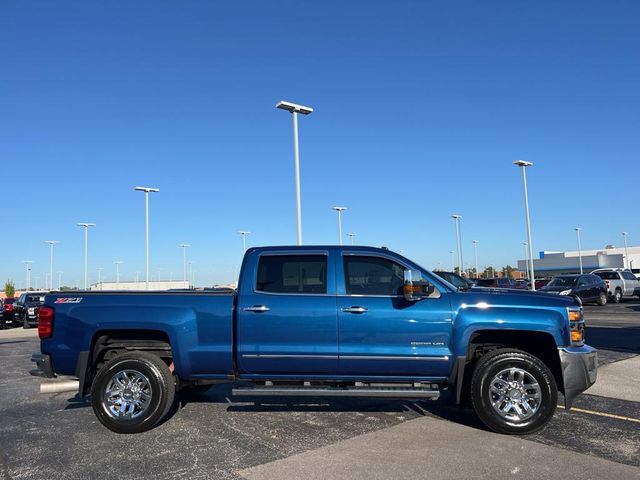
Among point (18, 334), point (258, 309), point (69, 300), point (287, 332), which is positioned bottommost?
point (18, 334)

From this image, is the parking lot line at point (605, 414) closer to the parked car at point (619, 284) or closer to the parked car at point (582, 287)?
the parked car at point (582, 287)

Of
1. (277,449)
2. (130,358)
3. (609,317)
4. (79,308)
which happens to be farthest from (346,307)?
(609,317)

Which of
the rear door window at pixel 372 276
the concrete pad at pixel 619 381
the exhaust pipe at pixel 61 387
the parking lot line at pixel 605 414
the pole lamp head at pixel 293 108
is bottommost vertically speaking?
the parking lot line at pixel 605 414

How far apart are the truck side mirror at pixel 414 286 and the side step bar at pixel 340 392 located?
0.99 metres

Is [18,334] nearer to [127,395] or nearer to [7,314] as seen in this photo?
[7,314]

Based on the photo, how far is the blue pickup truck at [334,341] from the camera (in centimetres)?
561

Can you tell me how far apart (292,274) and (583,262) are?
110935mm

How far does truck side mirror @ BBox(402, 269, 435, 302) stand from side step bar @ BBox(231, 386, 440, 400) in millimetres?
990

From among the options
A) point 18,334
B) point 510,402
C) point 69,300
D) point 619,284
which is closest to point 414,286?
point 510,402

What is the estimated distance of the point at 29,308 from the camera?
25391 mm

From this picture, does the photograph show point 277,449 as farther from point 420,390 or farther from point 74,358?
Result: point 74,358

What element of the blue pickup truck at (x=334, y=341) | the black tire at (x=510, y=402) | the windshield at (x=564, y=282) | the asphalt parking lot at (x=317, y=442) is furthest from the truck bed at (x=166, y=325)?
the windshield at (x=564, y=282)

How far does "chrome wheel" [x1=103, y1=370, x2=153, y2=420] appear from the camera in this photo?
5848 mm

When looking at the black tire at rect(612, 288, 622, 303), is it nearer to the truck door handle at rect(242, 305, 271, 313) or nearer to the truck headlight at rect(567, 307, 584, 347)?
the truck headlight at rect(567, 307, 584, 347)
